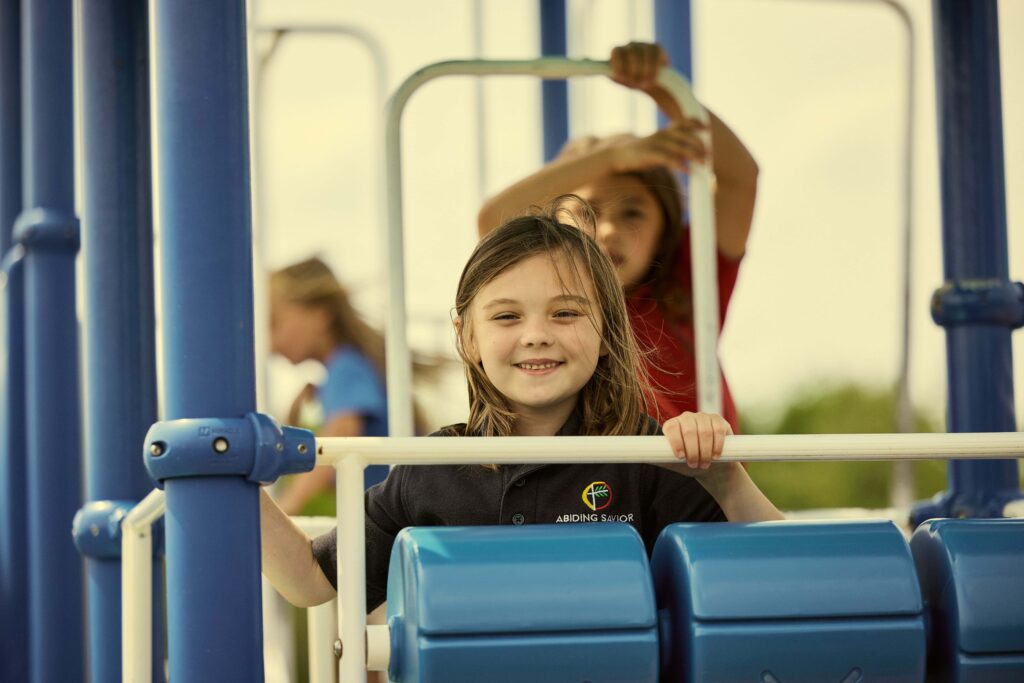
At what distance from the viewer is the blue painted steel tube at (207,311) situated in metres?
1.47

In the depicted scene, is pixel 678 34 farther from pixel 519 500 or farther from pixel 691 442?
pixel 691 442

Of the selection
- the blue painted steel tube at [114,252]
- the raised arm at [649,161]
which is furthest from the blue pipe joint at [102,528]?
the raised arm at [649,161]

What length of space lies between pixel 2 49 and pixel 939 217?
1.99m

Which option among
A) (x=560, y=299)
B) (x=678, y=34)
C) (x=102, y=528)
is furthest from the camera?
(x=678, y=34)

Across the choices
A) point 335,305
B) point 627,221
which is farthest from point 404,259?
point 335,305

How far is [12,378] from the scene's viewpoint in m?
2.89

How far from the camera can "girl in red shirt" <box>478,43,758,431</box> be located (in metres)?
2.89

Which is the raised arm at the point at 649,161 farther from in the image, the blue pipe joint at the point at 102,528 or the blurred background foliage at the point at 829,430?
the blurred background foliage at the point at 829,430

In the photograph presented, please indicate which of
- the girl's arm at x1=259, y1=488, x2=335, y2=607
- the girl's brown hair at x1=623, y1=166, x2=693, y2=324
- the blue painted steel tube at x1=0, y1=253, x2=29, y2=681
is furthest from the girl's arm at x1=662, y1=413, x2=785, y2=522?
the blue painted steel tube at x1=0, y1=253, x2=29, y2=681

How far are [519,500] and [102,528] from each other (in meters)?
0.74

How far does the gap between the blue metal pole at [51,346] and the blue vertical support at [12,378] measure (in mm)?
66

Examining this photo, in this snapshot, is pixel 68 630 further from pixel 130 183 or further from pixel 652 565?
pixel 652 565

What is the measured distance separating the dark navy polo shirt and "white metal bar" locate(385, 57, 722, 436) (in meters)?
0.43

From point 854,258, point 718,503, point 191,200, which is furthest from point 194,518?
point 854,258
